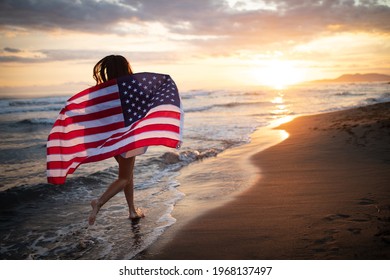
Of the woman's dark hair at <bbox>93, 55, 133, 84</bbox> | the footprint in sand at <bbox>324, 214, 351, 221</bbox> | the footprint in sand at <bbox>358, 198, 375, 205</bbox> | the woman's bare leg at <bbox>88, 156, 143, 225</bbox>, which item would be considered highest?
the woman's dark hair at <bbox>93, 55, 133, 84</bbox>

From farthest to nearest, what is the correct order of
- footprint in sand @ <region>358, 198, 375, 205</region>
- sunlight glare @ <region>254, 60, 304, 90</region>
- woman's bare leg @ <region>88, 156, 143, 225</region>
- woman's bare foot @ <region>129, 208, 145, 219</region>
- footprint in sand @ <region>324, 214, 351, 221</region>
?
sunlight glare @ <region>254, 60, 304, 90</region>, woman's bare foot @ <region>129, 208, 145, 219</region>, woman's bare leg @ <region>88, 156, 143, 225</region>, footprint in sand @ <region>358, 198, 375, 205</region>, footprint in sand @ <region>324, 214, 351, 221</region>

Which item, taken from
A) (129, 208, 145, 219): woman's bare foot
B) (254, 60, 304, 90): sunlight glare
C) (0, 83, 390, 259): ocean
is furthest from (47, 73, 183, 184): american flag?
(254, 60, 304, 90): sunlight glare

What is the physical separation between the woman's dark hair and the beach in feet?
5.78

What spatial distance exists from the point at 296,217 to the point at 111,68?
250 centimetres

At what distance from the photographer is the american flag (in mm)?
3559

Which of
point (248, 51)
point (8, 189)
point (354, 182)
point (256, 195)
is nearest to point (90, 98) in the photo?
point (256, 195)

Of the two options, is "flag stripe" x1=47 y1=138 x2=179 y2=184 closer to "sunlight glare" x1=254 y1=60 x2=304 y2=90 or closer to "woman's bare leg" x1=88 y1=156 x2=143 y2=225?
"woman's bare leg" x1=88 y1=156 x2=143 y2=225

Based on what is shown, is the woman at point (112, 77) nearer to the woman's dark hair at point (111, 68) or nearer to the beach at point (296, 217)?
the woman's dark hair at point (111, 68)

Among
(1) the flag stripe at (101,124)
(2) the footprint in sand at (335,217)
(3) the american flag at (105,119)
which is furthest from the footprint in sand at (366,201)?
(1) the flag stripe at (101,124)

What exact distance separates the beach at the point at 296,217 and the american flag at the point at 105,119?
1.01 meters

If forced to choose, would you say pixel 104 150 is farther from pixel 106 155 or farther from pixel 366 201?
pixel 366 201

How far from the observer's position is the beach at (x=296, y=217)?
110 inches

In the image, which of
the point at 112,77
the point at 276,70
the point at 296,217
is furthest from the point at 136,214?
the point at 276,70

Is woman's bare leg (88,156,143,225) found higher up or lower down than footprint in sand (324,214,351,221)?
higher up
